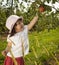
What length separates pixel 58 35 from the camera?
13477 mm

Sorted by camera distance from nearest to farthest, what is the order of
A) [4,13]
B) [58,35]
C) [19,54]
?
[19,54], [4,13], [58,35]

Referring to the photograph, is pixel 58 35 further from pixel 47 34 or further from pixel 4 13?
pixel 4 13

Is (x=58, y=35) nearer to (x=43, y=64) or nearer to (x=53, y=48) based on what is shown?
(x=53, y=48)

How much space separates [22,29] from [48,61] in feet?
12.2

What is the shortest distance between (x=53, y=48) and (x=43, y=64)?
7.89 ft

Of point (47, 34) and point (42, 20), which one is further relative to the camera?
point (47, 34)

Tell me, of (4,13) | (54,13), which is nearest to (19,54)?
(54,13)

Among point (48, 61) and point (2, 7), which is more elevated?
point (2, 7)

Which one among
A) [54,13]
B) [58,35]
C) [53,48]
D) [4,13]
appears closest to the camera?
[54,13]

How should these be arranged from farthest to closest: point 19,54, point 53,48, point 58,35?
point 58,35 → point 53,48 → point 19,54

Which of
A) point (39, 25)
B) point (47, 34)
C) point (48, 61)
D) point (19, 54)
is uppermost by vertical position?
point (39, 25)

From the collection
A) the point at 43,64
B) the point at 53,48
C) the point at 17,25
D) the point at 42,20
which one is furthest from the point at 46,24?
the point at 53,48

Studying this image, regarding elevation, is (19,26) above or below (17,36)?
above

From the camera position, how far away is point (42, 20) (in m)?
4.86
